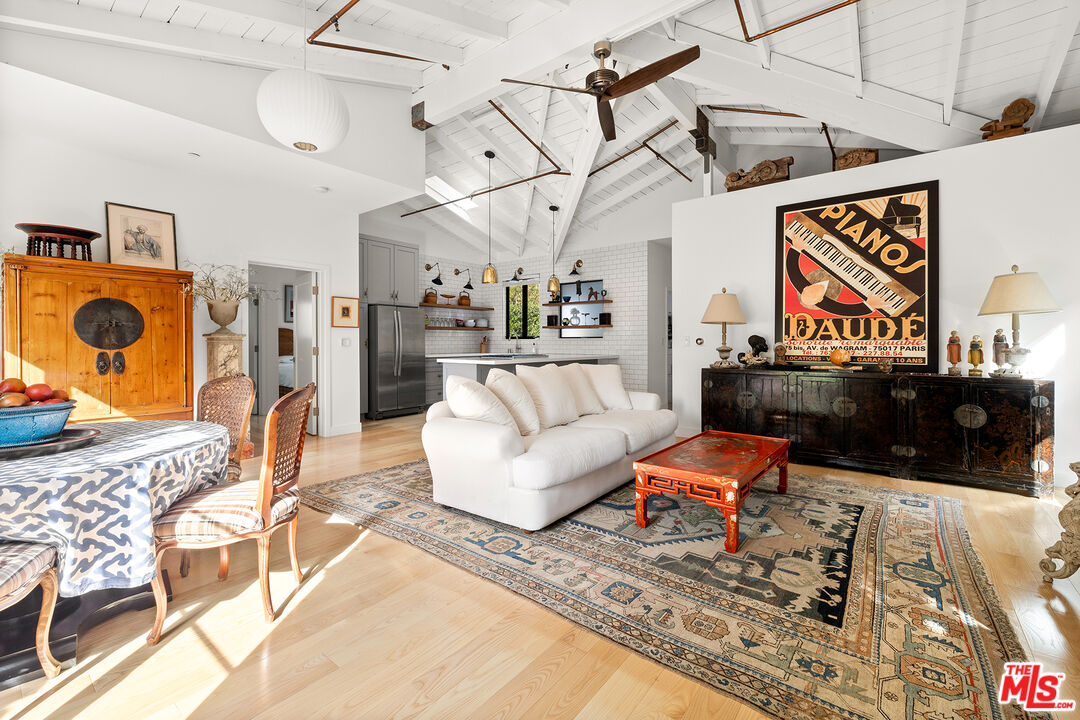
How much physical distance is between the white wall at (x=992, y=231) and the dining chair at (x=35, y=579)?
5412 millimetres

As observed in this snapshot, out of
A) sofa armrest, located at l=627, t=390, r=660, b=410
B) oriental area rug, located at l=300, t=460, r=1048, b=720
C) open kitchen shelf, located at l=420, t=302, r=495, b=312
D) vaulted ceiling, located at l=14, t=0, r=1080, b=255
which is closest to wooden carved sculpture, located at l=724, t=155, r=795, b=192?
vaulted ceiling, located at l=14, t=0, r=1080, b=255

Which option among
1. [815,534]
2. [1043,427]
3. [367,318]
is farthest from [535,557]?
[367,318]

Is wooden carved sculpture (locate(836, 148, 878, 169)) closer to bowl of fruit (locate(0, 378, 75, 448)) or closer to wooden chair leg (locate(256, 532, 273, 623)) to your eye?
wooden chair leg (locate(256, 532, 273, 623))

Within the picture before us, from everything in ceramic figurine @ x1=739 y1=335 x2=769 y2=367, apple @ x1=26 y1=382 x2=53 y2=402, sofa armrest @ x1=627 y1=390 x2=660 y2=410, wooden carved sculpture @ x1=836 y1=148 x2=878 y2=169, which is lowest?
sofa armrest @ x1=627 y1=390 x2=660 y2=410

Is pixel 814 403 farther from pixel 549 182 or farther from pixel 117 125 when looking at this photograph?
pixel 117 125

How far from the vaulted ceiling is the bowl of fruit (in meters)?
2.60

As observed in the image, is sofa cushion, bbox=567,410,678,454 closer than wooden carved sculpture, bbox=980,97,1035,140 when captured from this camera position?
Yes

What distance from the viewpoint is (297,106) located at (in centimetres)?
233

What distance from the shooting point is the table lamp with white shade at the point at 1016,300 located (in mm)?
3533

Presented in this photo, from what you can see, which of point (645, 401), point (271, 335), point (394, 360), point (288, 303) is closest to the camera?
point (645, 401)

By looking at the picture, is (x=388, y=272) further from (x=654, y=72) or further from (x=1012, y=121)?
(x=1012, y=121)

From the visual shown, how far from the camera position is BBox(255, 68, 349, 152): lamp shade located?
2.32 m

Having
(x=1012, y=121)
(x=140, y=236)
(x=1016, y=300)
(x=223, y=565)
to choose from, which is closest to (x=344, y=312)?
(x=140, y=236)

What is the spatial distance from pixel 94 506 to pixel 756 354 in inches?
198
